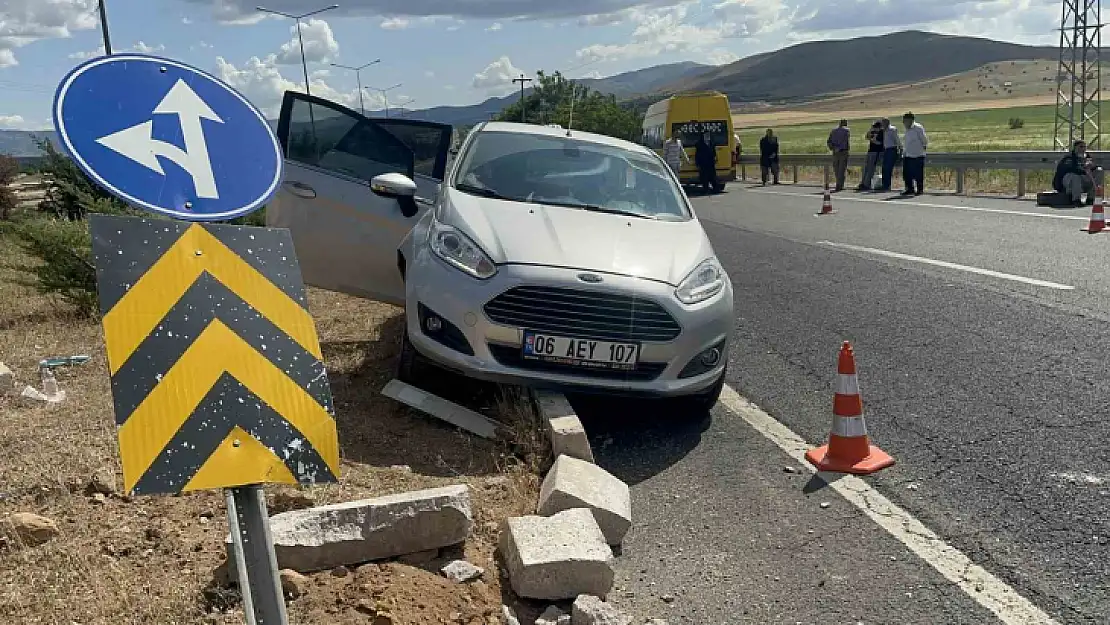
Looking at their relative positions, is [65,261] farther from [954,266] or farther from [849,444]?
[954,266]

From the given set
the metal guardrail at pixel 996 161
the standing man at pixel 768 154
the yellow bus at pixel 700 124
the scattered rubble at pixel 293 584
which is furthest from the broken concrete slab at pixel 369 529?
the standing man at pixel 768 154

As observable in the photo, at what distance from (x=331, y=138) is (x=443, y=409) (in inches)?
102

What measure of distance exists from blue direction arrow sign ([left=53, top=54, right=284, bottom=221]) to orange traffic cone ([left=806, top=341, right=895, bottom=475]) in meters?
3.13

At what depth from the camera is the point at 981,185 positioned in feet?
76.5

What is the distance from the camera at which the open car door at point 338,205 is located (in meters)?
6.97

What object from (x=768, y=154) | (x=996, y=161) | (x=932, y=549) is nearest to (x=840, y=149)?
(x=768, y=154)

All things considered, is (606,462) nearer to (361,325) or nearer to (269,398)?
(269,398)

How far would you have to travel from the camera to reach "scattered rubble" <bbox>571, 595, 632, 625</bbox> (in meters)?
3.28

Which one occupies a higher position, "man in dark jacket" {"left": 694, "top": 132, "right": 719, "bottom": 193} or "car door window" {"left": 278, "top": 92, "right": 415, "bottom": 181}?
"car door window" {"left": 278, "top": 92, "right": 415, "bottom": 181}

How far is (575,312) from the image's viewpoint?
17.0 ft

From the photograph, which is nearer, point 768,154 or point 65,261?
point 65,261

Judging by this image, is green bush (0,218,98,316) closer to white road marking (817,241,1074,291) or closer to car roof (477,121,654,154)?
car roof (477,121,654,154)

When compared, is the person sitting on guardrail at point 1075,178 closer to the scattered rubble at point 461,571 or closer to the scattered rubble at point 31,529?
the scattered rubble at point 461,571

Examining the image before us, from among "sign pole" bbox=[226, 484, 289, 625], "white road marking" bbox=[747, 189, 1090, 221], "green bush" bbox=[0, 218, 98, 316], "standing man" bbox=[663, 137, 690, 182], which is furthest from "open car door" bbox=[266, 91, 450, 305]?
"standing man" bbox=[663, 137, 690, 182]
